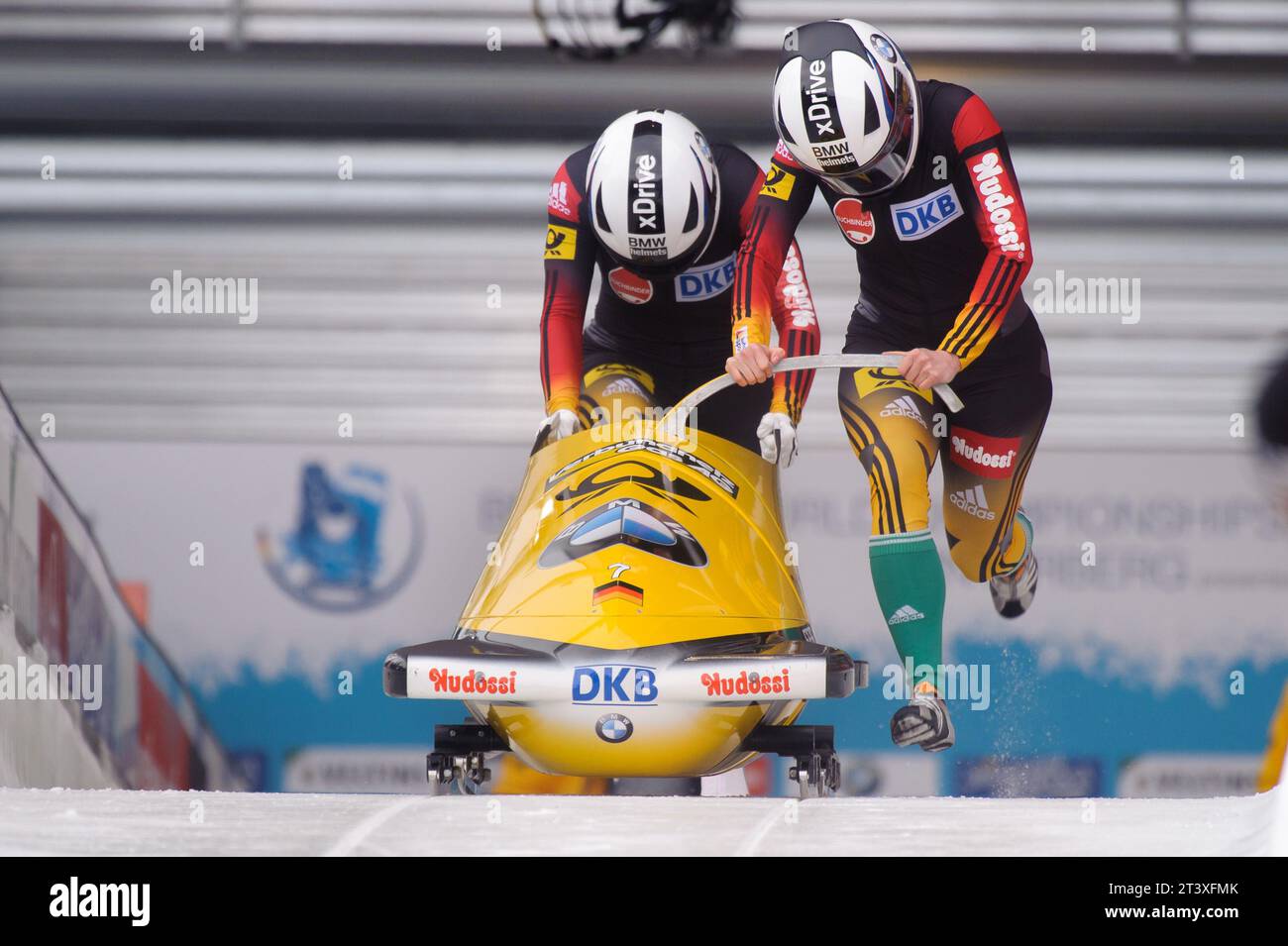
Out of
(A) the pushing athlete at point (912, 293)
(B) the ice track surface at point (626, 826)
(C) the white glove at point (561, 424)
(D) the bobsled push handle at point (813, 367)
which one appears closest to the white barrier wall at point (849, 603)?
(A) the pushing athlete at point (912, 293)

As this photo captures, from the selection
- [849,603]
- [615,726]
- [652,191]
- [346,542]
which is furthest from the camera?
[346,542]

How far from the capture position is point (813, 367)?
2.93m

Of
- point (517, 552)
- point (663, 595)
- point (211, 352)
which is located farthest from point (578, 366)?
point (211, 352)

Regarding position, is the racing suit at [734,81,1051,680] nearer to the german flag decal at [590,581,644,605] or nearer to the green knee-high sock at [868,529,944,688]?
the green knee-high sock at [868,529,944,688]

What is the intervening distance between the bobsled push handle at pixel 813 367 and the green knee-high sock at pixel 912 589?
0.29 metres

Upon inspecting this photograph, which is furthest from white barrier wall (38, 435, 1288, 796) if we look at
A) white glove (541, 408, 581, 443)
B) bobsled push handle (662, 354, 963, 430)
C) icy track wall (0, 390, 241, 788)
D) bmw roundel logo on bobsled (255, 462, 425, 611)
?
bobsled push handle (662, 354, 963, 430)

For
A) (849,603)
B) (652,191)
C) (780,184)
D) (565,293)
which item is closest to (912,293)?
(780,184)

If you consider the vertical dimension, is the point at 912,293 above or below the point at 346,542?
above

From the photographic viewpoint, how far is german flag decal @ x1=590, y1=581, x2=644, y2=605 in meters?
2.52

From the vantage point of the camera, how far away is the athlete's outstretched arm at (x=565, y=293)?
3229 millimetres

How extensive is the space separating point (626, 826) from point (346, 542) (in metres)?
3.60

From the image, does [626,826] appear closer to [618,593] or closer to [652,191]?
[618,593]

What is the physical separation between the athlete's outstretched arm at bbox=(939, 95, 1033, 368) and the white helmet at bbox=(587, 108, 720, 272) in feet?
1.81

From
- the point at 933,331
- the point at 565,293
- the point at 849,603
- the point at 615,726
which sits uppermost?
the point at 565,293
